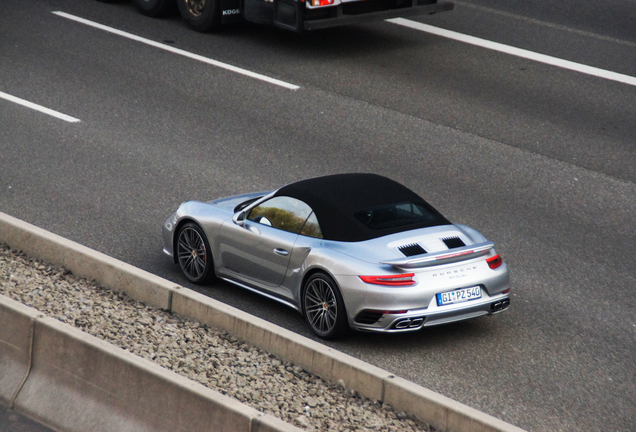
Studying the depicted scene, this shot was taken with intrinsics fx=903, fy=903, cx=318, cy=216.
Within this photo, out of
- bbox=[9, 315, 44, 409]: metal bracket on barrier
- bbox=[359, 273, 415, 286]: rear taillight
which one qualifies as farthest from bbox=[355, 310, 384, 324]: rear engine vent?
bbox=[9, 315, 44, 409]: metal bracket on barrier

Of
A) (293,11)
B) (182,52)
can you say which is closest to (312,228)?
(293,11)

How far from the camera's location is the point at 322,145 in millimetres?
12141

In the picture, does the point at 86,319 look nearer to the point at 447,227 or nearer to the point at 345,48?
the point at 447,227

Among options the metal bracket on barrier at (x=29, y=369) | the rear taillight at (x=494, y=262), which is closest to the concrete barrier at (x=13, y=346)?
the metal bracket on barrier at (x=29, y=369)

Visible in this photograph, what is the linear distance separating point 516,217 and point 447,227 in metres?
2.66

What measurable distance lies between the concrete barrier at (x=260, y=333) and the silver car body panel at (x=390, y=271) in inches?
28.1

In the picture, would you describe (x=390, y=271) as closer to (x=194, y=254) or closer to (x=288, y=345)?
Result: (x=288, y=345)

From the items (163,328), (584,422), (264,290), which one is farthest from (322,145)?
(584,422)

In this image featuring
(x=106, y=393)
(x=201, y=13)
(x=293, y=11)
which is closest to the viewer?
(x=106, y=393)

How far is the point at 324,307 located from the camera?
7.59 m

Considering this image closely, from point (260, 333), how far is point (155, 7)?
1182cm

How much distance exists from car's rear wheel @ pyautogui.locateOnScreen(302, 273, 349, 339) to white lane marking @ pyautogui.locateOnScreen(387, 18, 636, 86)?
871 cm

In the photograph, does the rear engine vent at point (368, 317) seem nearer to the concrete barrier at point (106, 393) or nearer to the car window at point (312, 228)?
the car window at point (312, 228)

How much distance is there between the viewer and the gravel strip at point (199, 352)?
20.0 ft
